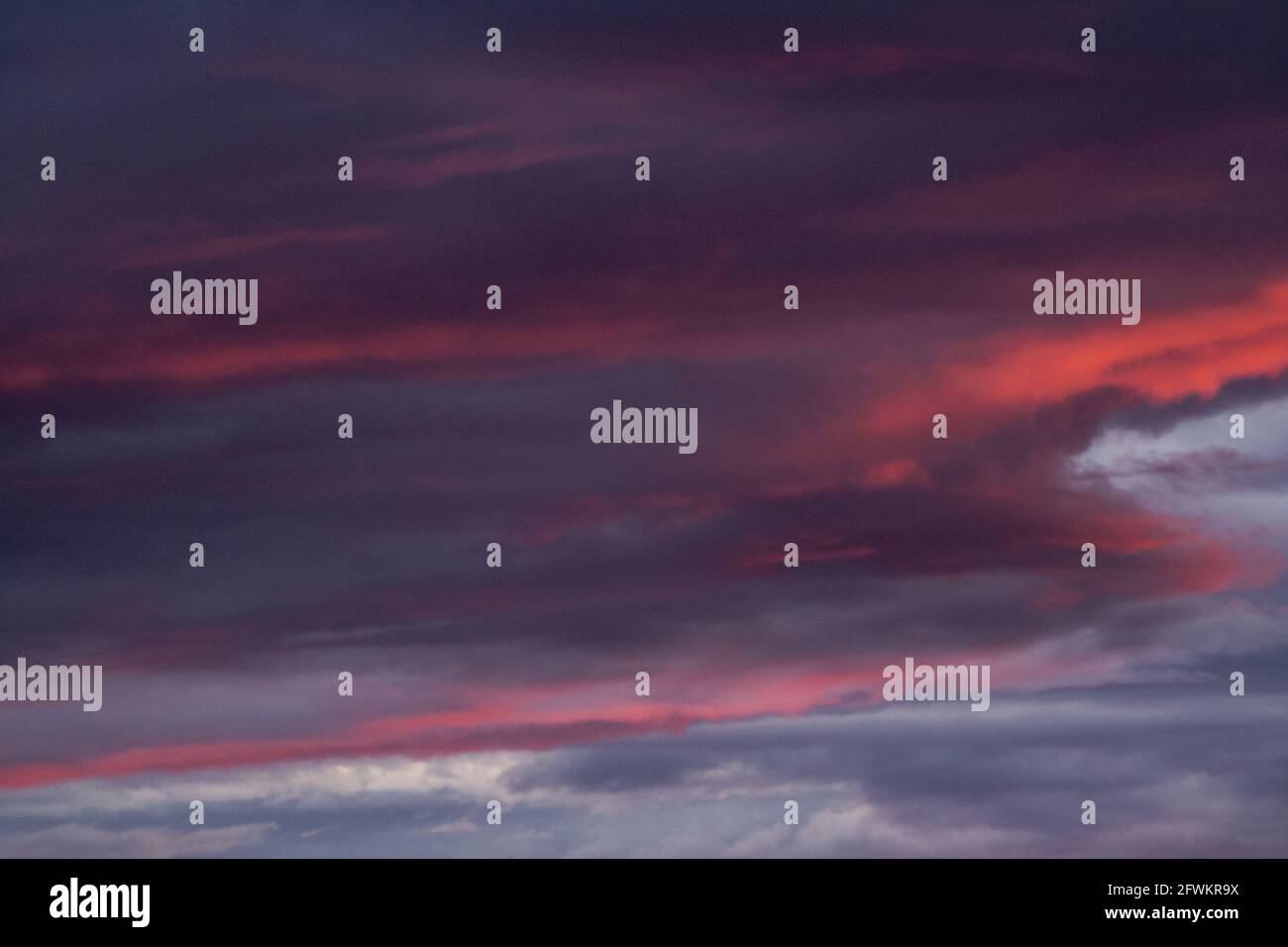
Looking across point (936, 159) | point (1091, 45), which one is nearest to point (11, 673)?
point (936, 159)
